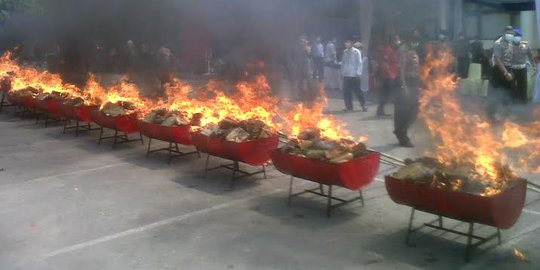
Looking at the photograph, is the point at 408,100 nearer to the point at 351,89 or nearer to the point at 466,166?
the point at 351,89

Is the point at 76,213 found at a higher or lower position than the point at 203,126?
lower

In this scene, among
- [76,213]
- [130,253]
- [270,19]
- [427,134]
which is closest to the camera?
[130,253]

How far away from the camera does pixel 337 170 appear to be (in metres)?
4.12

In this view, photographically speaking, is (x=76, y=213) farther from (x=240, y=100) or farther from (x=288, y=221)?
(x=240, y=100)

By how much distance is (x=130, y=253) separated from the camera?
371cm

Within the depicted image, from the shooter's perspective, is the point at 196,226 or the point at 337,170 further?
the point at 196,226

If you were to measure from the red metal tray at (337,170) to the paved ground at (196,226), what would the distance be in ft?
1.15

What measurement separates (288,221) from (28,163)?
394cm

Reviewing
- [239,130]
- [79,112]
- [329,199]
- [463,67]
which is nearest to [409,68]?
[239,130]

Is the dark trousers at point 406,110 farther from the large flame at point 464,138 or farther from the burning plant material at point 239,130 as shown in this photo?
the burning plant material at point 239,130

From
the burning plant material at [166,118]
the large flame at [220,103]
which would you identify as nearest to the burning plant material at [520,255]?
the large flame at [220,103]

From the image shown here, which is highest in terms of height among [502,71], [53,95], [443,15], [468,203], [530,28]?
[530,28]

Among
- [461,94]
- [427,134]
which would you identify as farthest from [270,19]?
[461,94]

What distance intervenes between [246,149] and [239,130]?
0.29 metres
